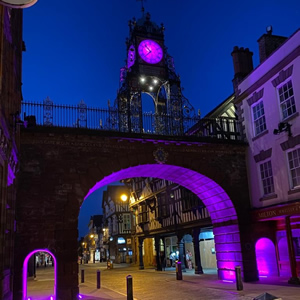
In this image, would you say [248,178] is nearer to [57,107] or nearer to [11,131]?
[57,107]

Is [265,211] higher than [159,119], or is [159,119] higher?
[159,119]

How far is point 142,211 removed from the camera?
33750 mm

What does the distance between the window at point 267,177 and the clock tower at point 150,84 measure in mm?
4178

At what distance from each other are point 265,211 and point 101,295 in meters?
8.00

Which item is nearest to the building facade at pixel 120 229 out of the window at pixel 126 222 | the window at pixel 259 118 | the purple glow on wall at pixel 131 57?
the window at pixel 126 222

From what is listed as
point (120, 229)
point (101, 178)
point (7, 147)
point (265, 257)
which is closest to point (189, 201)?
point (265, 257)

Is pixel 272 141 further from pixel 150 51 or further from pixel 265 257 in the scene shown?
pixel 150 51

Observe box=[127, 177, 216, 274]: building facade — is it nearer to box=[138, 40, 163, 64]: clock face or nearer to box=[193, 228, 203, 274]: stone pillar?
box=[193, 228, 203, 274]: stone pillar

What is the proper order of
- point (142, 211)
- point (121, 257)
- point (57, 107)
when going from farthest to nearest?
point (121, 257) → point (142, 211) → point (57, 107)

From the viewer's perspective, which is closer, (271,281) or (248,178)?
(271,281)

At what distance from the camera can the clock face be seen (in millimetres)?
18031

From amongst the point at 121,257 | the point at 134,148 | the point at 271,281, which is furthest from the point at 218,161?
the point at 121,257

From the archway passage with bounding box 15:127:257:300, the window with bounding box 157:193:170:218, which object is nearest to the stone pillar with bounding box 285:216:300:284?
the archway passage with bounding box 15:127:257:300

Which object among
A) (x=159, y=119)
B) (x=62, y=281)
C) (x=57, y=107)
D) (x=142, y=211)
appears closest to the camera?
(x=62, y=281)
